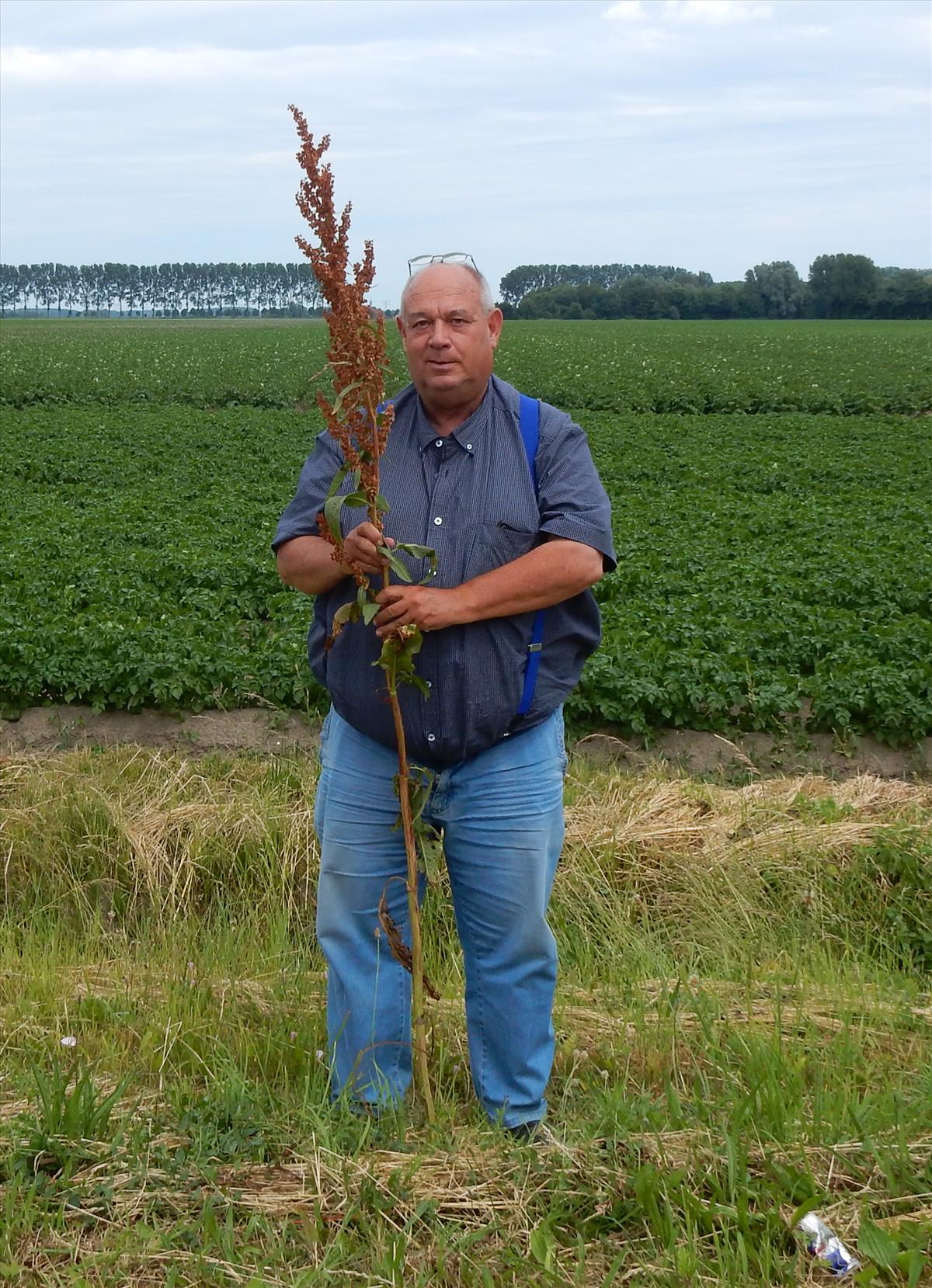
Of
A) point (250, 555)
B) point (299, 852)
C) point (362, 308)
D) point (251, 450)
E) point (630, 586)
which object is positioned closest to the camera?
point (362, 308)

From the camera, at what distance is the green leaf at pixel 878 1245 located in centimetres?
238

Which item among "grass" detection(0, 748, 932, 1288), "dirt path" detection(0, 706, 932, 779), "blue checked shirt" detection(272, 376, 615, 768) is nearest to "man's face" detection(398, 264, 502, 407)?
"blue checked shirt" detection(272, 376, 615, 768)

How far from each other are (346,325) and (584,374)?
32.9m

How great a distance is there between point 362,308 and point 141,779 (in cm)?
411

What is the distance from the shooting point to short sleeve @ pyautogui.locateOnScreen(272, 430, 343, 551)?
10.6 ft

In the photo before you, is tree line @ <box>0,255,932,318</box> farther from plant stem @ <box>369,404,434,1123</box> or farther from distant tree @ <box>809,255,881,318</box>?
plant stem @ <box>369,404,434,1123</box>

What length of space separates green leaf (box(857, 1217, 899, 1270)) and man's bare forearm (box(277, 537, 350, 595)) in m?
1.80

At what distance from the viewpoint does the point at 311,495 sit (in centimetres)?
325

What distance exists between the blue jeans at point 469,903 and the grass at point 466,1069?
0.49ft

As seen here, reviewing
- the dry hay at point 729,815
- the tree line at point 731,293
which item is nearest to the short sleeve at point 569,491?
the dry hay at point 729,815

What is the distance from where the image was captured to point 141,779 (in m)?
6.43

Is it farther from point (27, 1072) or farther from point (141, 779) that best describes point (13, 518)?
point (27, 1072)

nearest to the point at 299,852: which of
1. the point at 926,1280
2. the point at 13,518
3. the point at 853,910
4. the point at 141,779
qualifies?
the point at 141,779

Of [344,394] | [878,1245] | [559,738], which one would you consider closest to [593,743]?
[559,738]
